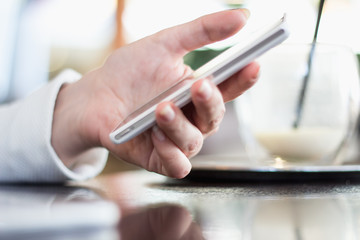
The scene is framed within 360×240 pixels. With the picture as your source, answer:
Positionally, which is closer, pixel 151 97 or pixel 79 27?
pixel 151 97

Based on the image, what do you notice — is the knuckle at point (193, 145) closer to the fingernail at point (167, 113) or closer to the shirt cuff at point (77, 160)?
the fingernail at point (167, 113)

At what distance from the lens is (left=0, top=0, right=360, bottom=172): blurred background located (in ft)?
7.88

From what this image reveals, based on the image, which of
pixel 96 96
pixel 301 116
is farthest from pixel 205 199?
pixel 301 116

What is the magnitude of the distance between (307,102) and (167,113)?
325 mm

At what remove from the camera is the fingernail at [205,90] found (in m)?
0.31

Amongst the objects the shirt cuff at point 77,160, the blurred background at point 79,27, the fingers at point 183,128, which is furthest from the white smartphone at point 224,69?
the blurred background at point 79,27

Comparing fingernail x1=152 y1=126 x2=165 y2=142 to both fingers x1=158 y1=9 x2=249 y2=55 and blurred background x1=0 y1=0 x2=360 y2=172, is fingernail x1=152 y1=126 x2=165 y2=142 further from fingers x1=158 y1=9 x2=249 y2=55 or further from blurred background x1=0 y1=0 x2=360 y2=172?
blurred background x1=0 y1=0 x2=360 y2=172

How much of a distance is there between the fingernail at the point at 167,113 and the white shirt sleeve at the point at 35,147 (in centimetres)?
22

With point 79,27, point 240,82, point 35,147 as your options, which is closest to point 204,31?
point 240,82

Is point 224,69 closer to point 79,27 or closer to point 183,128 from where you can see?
point 183,128

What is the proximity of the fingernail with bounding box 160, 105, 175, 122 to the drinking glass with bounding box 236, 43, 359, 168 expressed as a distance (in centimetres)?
30

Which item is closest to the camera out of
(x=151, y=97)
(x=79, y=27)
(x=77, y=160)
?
(x=151, y=97)

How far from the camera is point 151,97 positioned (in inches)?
17.2

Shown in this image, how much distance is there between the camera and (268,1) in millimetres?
2375
